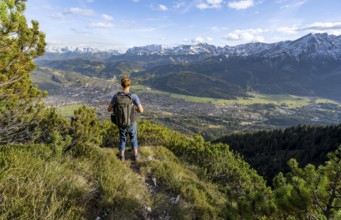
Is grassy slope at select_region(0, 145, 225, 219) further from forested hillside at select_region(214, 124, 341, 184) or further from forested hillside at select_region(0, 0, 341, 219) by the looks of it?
forested hillside at select_region(214, 124, 341, 184)

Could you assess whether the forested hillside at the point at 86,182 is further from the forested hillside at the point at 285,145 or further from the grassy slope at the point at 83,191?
the forested hillside at the point at 285,145

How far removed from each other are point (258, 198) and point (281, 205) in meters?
0.49

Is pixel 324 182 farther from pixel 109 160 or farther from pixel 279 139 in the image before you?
pixel 279 139

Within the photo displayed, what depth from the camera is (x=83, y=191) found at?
16.2 feet

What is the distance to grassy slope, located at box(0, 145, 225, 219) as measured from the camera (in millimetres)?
3875

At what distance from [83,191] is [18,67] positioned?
4.39 metres

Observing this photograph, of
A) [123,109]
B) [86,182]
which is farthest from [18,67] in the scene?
[86,182]

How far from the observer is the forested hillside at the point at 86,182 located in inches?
166

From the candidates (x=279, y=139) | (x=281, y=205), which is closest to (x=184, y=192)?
(x=281, y=205)

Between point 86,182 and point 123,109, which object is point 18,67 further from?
point 86,182

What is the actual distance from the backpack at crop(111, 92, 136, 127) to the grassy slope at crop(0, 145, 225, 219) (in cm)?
120

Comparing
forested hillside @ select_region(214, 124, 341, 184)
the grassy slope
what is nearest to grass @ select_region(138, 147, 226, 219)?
the grassy slope

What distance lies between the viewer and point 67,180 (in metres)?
4.85

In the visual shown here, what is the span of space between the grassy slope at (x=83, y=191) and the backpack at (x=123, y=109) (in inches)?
47.2
